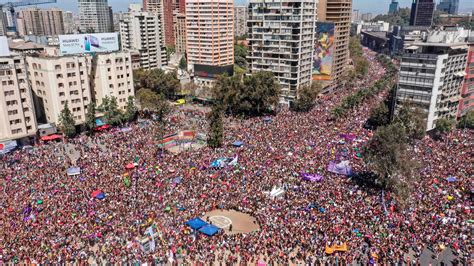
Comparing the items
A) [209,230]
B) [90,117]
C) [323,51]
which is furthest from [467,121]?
[90,117]

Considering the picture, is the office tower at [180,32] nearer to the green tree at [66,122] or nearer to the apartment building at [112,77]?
the apartment building at [112,77]

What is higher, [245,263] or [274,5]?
[274,5]

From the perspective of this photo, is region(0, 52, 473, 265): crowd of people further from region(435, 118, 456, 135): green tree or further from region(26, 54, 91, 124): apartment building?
region(26, 54, 91, 124): apartment building

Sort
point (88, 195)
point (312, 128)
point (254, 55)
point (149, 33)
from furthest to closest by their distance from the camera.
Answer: point (149, 33) → point (254, 55) → point (312, 128) → point (88, 195)

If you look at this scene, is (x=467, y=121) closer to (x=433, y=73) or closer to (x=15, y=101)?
(x=433, y=73)

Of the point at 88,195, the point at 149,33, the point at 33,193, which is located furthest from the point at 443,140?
the point at 149,33

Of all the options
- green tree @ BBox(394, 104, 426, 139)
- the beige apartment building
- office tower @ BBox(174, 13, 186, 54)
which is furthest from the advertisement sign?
office tower @ BBox(174, 13, 186, 54)

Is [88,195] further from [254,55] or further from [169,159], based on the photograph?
[254,55]
